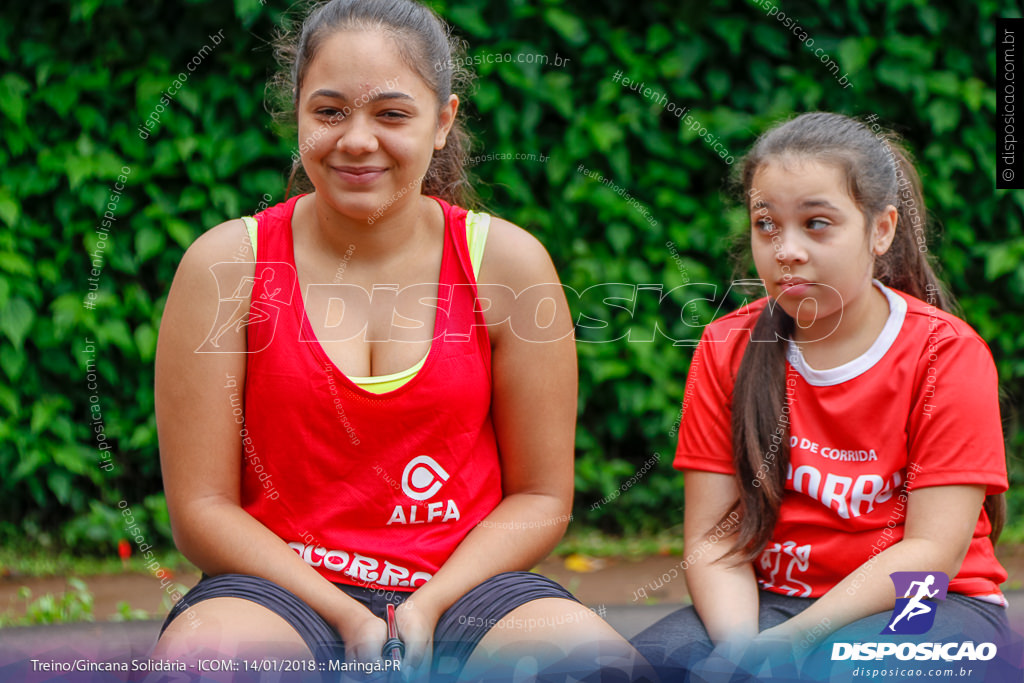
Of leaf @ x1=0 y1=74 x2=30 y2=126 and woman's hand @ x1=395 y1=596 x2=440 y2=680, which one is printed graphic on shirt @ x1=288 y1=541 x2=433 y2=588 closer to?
woman's hand @ x1=395 y1=596 x2=440 y2=680

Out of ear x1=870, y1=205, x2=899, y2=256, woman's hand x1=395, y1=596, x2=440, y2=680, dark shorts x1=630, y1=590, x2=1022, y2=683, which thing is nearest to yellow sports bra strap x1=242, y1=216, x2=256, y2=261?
woman's hand x1=395, y1=596, x2=440, y2=680

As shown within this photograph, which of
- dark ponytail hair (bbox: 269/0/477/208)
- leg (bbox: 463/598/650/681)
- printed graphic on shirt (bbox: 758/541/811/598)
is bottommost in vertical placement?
leg (bbox: 463/598/650/681)

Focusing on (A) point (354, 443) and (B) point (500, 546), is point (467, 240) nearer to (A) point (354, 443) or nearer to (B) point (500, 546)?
(A) point (354, 443)

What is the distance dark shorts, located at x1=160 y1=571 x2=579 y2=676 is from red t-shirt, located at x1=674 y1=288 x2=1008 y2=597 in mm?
488

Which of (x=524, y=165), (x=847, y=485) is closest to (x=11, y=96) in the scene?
(x=524, y=165)

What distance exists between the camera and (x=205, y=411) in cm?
189

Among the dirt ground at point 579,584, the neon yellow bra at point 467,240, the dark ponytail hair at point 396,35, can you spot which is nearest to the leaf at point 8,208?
the dirt ground at point 579,584

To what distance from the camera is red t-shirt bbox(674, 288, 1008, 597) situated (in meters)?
1.87

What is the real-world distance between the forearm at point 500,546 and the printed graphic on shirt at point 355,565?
79 millimetres

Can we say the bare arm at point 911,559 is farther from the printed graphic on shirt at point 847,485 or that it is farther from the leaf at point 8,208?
the leaf at point 8,208

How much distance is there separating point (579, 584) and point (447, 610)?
1.81 meters

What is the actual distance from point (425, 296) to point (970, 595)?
1.16 m

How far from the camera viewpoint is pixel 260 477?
193 centimetres

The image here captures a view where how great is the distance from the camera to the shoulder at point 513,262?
200 centimetres
